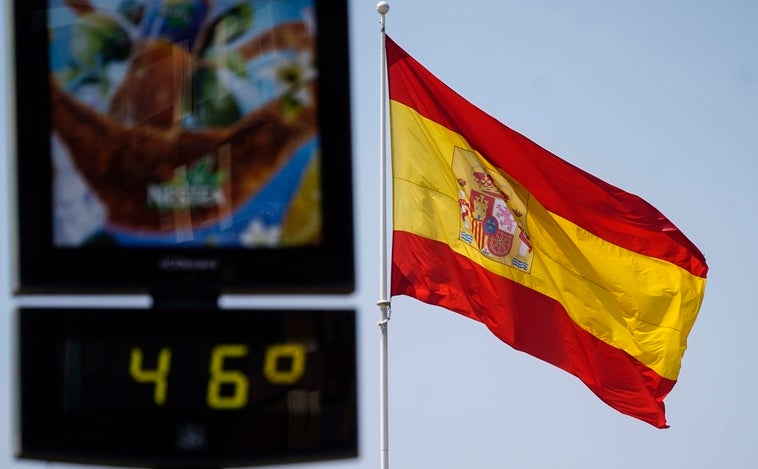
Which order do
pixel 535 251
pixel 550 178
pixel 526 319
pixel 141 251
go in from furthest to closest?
1. pixel 550 178
2. pixel 535 251
3. pixel 526 319
4. pixel 141 251

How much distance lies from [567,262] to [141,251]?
1058 cm

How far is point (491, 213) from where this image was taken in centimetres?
1653

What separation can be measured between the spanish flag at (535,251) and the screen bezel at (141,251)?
8.58 meters


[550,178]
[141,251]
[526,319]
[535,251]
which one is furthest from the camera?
[550,178]

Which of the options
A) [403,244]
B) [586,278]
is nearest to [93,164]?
[403,244]

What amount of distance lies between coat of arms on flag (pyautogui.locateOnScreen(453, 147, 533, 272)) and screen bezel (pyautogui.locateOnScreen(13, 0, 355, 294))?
30.2ft

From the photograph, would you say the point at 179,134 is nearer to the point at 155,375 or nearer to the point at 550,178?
the point at 155,375

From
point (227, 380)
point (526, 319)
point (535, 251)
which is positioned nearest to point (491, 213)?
point (535, 251)

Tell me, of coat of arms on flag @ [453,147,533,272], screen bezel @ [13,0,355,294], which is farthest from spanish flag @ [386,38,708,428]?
screen bezel @ [13,0,355,294]

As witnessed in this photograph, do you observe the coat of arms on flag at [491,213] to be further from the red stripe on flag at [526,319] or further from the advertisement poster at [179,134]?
the advertisement poster at [179,134]

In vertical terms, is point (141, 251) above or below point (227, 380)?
above

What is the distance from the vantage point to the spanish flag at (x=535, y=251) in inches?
637

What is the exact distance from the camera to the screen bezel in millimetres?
6973

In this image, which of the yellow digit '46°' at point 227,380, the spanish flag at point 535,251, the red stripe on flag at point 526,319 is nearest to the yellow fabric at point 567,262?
the spanish flag at point 535,251
